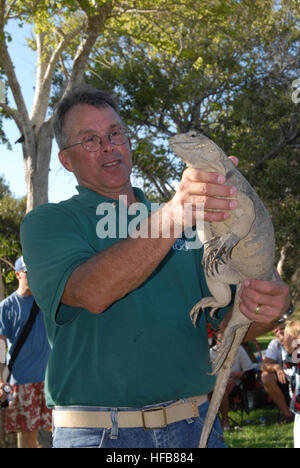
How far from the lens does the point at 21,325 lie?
5.93 m

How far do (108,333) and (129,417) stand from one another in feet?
1.22

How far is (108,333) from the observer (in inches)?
89.6

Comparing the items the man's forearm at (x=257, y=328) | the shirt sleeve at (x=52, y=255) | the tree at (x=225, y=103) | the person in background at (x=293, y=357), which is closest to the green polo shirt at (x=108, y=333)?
the shirt sleeve at (x=52, y=255)

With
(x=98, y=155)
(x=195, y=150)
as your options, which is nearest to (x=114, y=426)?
(x=195, y=150)

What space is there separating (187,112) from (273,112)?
252cm

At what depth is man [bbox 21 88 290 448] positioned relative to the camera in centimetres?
196

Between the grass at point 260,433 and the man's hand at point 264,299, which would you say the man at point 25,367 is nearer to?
the grass at point 260,433

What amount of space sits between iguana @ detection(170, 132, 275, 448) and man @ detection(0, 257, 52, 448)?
4090 mm

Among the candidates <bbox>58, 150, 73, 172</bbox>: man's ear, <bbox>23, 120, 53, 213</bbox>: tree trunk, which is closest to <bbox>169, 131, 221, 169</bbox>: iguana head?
<bbox>58, 150, 73, 172</bbox>: man's ear

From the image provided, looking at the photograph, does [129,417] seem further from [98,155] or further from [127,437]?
[98,155]

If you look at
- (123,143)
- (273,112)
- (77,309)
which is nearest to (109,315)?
(77,309)

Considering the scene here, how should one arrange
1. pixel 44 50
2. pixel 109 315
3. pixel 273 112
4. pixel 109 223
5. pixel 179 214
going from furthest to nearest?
pixel 273 112, pixel 44 50, pixel 109 223, pixel 109 315, pixel 179 214

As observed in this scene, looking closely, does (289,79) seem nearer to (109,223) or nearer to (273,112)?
(273,112)

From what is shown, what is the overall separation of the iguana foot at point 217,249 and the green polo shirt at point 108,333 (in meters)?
0.41
